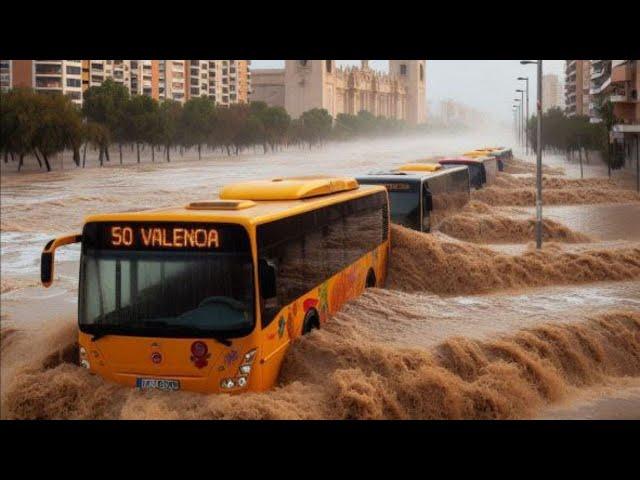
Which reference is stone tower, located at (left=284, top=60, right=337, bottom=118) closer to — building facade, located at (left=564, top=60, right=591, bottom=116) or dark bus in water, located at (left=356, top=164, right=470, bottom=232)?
building facade, located at (left=564, top=60, right=591, bottom=116)

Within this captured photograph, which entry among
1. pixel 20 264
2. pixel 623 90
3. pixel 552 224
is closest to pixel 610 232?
pixel 552 224

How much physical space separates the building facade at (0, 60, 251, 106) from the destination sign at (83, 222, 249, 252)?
7673 cm

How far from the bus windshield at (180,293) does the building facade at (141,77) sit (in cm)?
7687

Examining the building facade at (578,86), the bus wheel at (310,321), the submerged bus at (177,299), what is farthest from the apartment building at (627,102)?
the building facade at (578,86)

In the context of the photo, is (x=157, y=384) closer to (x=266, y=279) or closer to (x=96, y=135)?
(x=266, y=279)

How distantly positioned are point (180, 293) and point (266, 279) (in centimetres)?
72

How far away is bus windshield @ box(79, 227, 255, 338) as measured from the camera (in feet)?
27.5

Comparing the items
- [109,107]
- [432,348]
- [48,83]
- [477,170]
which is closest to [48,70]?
[48,83]

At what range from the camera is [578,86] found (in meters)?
129

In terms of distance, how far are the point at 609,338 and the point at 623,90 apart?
53.8m

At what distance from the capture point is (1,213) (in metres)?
39.6

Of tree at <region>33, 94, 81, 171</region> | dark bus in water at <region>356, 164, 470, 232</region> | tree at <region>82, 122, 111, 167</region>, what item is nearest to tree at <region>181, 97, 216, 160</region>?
tree at <region>82, 122, 111, 167</region>

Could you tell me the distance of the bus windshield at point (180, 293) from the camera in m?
8.37

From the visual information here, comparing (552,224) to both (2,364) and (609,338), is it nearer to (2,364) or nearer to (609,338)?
(609,338)
